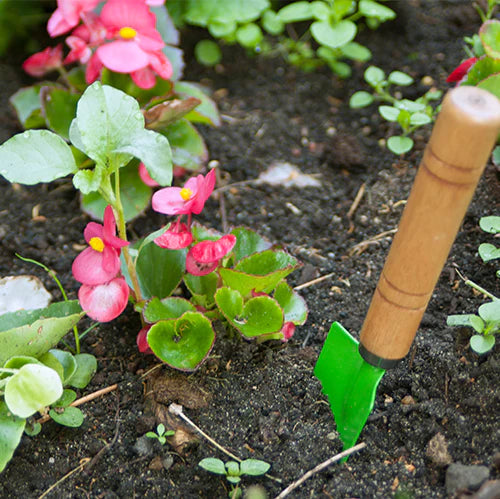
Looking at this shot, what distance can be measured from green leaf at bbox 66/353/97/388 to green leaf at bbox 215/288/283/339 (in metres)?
0.26

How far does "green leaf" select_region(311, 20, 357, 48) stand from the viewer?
1.58m

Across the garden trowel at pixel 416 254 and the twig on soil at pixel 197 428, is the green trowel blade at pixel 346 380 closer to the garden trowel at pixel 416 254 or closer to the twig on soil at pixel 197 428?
the garden trowel at pixel 416 254

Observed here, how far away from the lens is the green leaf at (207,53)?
76.7 inches

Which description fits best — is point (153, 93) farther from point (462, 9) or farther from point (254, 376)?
point (462, 9)

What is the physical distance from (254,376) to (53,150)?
52 centimetres

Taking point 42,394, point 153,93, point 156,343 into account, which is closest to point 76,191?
point 153,93

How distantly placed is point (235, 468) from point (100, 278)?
0.37 m

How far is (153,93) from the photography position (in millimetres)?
1470

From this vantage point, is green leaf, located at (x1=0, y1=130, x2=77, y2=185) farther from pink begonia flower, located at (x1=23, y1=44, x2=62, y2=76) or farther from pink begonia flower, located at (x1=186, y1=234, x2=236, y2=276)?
pink begonia flower, located at (x1=23, y1=44, x2=62, y2=76)

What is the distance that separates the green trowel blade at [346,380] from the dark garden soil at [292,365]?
3 centimetres

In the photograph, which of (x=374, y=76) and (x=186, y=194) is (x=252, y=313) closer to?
(x=186, y=194)

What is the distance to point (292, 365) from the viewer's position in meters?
1.19

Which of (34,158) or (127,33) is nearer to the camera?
(34,158)

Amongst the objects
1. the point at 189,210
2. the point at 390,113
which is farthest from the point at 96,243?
the point at 390,113
